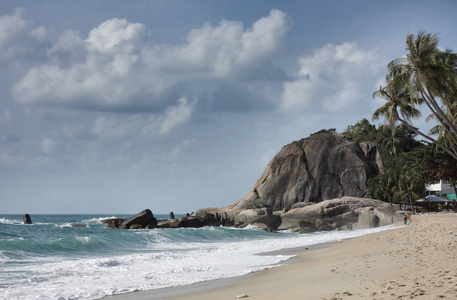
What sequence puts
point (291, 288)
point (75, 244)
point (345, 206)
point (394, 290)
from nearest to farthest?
1. point (394, 290)
2. point (291, 288)
3. point (75, 244)
4. point (345, 206)

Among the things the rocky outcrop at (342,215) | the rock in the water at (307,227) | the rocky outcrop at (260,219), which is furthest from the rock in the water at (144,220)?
the rock in the water at (307,227)

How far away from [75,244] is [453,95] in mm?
23840

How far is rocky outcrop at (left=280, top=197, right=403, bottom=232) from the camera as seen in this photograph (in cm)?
3922

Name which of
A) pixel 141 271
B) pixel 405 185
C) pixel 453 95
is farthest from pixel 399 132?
pixel 141 271

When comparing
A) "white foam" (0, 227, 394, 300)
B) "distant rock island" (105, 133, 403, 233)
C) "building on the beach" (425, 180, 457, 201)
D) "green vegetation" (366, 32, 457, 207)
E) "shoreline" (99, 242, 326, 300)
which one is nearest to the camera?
"shoreline" (99, 242, 326, 300)

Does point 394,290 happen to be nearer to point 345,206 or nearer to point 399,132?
point 345,206

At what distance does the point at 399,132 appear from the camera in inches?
2391

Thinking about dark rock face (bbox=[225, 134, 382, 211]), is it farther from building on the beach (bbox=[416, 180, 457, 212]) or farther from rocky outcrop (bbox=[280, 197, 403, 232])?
building on the beach (bbox=[416, 180, 457, 212])

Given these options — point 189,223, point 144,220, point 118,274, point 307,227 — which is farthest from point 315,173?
point 118,274

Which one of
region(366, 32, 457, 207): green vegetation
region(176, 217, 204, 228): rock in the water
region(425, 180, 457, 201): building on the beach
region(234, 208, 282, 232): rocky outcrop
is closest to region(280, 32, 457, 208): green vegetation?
region(366, 32, 457, 207): green vegetation

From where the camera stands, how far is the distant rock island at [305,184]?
4781 centimetres

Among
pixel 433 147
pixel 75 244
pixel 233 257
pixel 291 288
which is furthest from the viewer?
pixel 433 147

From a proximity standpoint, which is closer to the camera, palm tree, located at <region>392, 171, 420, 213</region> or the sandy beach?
the sandy beach

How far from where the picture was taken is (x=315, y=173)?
187 feet
